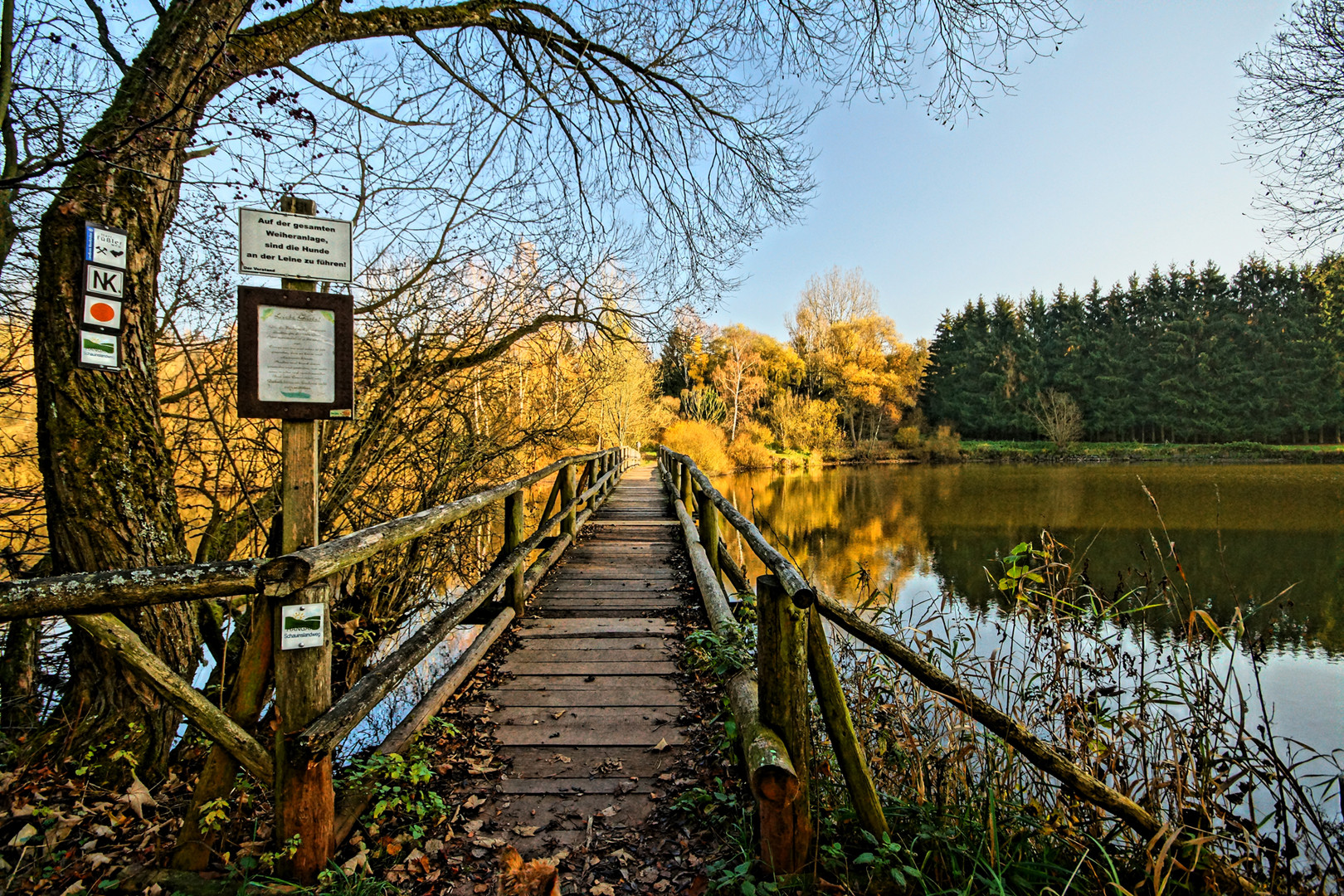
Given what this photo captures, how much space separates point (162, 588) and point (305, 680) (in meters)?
0.54

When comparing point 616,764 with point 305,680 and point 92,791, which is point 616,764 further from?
point 92,791

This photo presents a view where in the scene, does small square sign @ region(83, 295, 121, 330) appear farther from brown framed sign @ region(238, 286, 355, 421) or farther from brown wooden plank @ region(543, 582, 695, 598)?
brown wooden plank @ region(543, 582, 695, 598)

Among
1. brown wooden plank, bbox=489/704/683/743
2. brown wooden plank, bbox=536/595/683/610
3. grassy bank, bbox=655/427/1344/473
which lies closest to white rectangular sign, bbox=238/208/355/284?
brown wooden plank, bbox=489/704/683/743

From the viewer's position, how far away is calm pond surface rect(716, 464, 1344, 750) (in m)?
7.73

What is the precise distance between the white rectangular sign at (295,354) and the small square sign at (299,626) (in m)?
0.76

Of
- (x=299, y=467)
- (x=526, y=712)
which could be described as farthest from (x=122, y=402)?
(x=526, y=712)

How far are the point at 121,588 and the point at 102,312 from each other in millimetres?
1307

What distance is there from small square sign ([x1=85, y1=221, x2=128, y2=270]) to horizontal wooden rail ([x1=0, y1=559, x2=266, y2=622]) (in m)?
1.35

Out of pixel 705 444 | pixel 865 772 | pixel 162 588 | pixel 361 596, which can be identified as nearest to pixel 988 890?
pixel 865 772

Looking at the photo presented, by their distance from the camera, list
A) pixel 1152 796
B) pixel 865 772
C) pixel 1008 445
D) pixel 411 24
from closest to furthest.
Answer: pixel 865 772, pixel 1152 796, pixel 411 24, pixel 1008 445

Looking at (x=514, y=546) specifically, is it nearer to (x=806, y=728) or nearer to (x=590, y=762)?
(x=590, y=762)

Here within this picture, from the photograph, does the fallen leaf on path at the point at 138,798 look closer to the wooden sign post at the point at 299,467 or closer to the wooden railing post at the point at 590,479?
the wooden sign post at the point at 299,467

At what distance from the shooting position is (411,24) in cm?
418

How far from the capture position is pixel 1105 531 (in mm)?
16781
